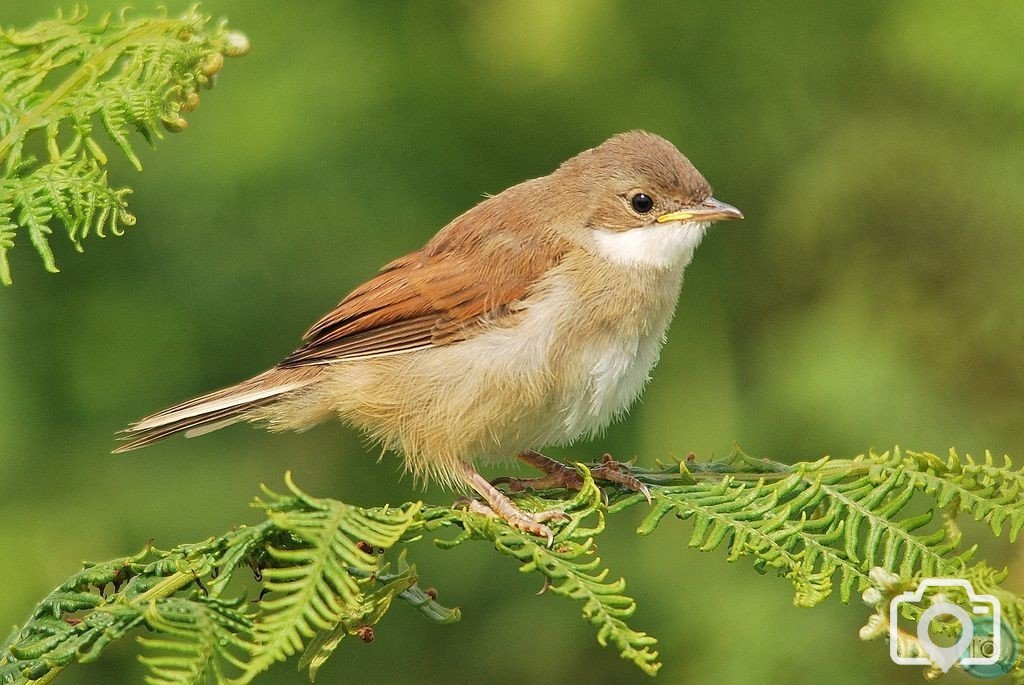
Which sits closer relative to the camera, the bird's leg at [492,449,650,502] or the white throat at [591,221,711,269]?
the bird's leg at [492,449,650,502]

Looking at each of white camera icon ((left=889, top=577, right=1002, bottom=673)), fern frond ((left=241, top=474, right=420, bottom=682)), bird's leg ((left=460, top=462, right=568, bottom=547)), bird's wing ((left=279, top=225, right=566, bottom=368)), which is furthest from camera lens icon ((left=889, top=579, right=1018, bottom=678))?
bird's wing ((left=279, top=225, right=566, bottom=368))

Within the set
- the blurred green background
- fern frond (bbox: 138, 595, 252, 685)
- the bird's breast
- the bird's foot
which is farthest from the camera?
the blurred green background

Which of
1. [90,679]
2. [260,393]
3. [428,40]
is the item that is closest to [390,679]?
[90,679]

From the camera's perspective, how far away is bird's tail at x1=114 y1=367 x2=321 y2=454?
4.02 m

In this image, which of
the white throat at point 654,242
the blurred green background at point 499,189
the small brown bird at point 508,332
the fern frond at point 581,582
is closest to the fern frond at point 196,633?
the fern frond at point 581,582

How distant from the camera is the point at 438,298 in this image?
416cm

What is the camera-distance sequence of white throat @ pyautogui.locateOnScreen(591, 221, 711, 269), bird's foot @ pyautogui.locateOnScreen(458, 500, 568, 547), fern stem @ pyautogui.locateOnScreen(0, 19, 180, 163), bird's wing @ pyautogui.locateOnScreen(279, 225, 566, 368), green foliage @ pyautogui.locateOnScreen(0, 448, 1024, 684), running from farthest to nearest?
1. white throat @ pyautogui.locateOnScreen(591, 221, 711, 269)
2. bird's wing @ pyautogui.locateOnScreen(279, 225, 566, 368)
3. bird's foot @ pyautogui.locateOnScreen(458, 500, 568, 547)
4. fern stem @ pyautogui.locateOnScreen(0, 19, 180, 163)
5. green foliage @ pyautogui.locateOnScreen(0, 448, 1024, 684)

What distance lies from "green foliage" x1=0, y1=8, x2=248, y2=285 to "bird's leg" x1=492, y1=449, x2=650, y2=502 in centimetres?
148

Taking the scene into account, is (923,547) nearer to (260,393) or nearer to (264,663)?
(264,663)

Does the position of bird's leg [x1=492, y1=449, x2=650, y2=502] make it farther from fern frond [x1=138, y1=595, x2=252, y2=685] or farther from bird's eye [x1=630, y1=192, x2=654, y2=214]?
fern frond [x1=138, y1=595, x2=252, y2=685]

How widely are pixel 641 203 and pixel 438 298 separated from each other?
786 millimetres

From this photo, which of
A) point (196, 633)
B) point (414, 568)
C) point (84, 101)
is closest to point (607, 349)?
point (414, 568)

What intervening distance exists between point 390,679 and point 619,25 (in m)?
2.91

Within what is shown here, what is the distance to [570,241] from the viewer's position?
427cm
